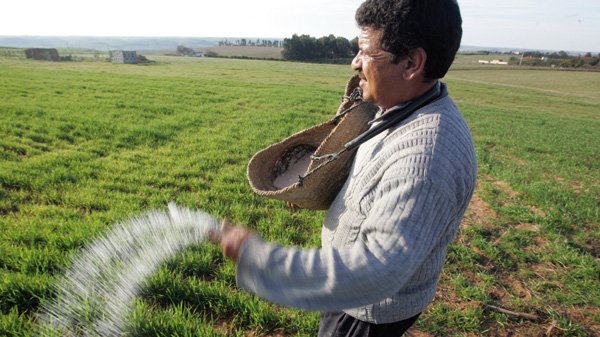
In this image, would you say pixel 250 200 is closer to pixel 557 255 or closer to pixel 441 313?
pixel 441 313

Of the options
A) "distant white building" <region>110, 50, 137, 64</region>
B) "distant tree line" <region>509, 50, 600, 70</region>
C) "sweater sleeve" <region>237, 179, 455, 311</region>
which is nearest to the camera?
"sweater sleeve" <region>237, 179, 455, 311</region>

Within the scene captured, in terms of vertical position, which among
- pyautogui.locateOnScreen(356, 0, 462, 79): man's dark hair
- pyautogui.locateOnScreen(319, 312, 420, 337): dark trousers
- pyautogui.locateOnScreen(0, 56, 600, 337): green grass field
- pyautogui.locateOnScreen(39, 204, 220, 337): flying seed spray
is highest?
pyautogui.locateOnScreen(356, 0, 462, 79): man's dark hair

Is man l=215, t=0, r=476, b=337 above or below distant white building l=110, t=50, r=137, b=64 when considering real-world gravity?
above

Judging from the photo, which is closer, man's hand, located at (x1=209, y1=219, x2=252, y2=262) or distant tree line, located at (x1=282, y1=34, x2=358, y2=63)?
man's hand, located at (x1=209, y1=219, x2=252, y2=262)

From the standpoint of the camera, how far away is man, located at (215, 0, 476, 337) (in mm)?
1106

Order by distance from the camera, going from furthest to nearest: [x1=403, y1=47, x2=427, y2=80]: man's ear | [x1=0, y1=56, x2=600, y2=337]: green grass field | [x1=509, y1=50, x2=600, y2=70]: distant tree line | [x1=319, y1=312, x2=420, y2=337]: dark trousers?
1. [x1=509, y1=50, x2=600, y2=70]: distant tree line
2. [x1=0, y1=56, x2=600, y2=337]: green grass field
3. [x1=319, y1=312, x2=420, y2=337]: dark trousers
4. [x1=403, y1=47, x2=427, y2=80]: man's ear

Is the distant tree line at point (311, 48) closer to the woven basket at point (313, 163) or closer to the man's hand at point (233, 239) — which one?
the woven basket at point (313, 163)

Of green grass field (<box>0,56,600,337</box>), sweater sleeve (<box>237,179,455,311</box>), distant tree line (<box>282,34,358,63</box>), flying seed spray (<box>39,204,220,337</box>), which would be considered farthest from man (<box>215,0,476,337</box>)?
distant tree line (<box>282,34,358,63</box>)

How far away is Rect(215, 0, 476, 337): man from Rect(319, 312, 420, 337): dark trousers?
41 centimetres

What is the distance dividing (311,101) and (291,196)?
1528cm

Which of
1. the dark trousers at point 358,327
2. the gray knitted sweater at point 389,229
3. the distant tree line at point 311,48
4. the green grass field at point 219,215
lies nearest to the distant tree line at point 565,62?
the distant tree line at point 311,48

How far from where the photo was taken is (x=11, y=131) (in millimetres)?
7316

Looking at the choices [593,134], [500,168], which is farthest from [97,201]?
[593,134]

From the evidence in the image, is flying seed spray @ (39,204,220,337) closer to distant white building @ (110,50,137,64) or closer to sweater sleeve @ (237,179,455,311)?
sweater sleeve @ (237,179,455,311)
